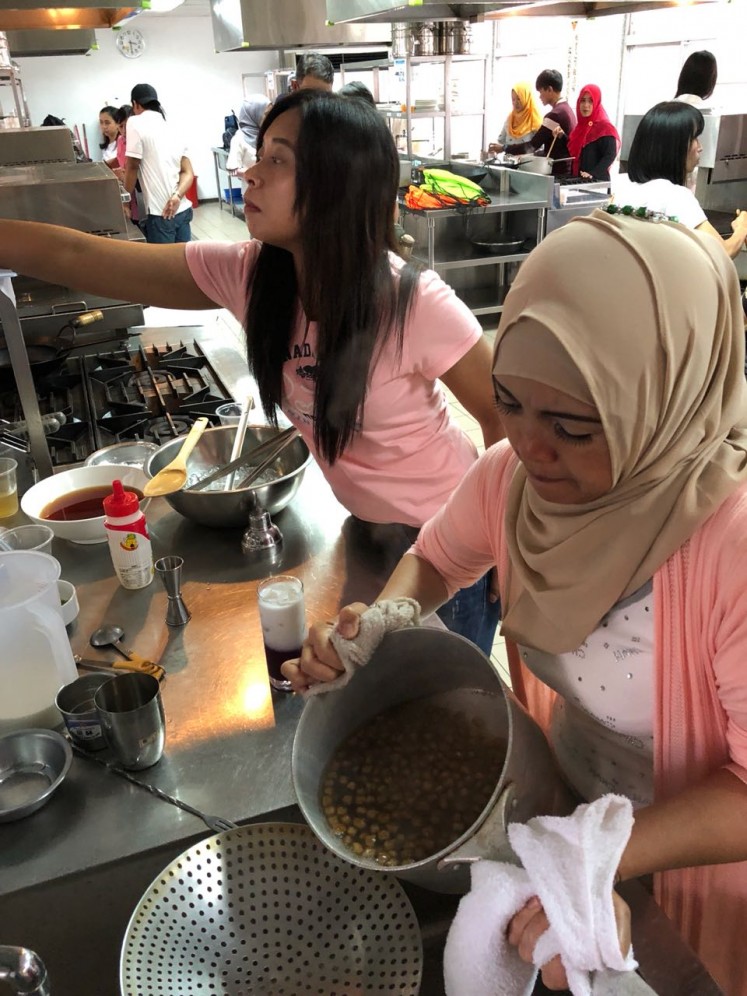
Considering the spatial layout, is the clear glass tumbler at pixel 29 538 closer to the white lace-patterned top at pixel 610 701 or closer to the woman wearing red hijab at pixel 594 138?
the white lace-patterned top at pixel 610 701

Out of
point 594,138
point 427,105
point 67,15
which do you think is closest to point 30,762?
point 67,15

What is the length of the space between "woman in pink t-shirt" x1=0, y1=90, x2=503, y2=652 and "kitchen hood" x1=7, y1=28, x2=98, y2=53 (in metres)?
2.90

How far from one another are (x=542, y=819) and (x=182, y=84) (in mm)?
13646

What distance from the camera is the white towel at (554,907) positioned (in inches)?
25.4

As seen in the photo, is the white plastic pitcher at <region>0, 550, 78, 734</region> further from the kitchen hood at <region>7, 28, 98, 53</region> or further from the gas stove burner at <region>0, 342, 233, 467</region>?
the kitchen hood at <region>7, 28, 98, 53</region>

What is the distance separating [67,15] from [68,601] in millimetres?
1635

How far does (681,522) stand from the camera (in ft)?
2.75

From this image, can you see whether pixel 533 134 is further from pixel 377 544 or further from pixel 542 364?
pixel 542 364

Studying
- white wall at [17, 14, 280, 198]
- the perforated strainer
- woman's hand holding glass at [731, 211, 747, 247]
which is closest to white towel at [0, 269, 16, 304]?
the perforated strainer

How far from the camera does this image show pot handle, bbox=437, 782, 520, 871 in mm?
747

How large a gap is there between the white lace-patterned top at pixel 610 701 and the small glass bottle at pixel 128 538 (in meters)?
0.76

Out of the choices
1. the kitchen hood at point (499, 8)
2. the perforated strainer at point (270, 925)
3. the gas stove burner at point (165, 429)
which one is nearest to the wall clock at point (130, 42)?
the kitchen hood at point (499, 8)

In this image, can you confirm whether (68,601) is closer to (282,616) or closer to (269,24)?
(282,616)

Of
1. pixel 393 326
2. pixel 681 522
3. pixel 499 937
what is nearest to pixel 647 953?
pixel 499 937
